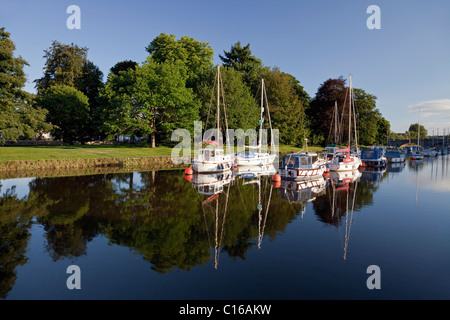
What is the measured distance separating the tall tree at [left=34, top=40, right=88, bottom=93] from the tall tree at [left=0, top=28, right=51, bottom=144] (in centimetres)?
3265

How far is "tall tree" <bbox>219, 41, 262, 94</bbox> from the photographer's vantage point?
281 feet

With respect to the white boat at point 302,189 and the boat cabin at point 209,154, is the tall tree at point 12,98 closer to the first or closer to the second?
the boat cabin at point 209,154

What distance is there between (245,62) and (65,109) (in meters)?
53.4

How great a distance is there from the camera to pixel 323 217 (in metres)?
19.9

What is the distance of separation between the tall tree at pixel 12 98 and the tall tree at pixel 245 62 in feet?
188

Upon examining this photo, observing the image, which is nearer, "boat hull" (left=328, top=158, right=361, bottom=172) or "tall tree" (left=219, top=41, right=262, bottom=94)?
"boat hull" (left=328, top=158, right=361, bottom=172)

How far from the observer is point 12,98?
42469 mm

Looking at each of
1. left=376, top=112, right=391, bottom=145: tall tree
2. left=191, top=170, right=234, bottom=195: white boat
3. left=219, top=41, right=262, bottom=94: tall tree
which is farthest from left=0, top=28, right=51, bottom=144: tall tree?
left=376, top=112, right=391, bottom=145: tall tree

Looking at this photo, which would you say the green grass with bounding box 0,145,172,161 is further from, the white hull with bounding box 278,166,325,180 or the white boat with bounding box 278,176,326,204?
the white boat with bounding box 278,176,326,204

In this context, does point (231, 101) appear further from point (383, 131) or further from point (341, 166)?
point (383, 131)

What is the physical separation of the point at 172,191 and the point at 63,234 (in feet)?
42.4

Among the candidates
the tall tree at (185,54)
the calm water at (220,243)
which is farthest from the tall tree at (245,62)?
the calm water at (220,243)

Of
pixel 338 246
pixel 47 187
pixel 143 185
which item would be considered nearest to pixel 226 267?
pixel 338 246

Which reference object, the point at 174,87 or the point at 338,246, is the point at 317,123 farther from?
the point at 338,246
